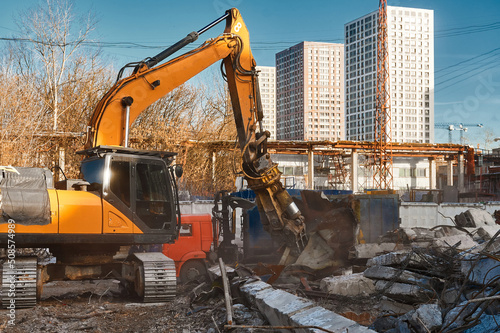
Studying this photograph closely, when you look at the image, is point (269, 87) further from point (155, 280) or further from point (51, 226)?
point (51, 226)

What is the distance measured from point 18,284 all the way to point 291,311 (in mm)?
4593

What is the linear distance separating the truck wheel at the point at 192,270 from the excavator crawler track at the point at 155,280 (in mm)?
2617

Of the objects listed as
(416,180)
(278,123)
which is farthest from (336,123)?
(416,180)

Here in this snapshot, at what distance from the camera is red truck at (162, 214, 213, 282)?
11.5m

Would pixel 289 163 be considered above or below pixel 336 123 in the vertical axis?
below

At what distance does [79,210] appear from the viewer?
8.20 m

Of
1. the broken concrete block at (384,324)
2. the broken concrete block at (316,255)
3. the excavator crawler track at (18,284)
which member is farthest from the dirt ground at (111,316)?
the broken concrete block at (316,255)

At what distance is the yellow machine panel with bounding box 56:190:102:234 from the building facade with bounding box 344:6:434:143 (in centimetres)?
16130

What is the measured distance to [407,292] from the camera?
7.14m

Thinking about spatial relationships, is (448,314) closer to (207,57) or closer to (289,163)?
(207,57)

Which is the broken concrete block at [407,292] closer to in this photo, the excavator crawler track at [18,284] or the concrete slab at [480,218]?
the excavator crawler track at [18,284]

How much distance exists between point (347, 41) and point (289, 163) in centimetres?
13456

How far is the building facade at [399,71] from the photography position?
164 metres

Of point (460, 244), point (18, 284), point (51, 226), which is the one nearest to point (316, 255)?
point (460, 244)
